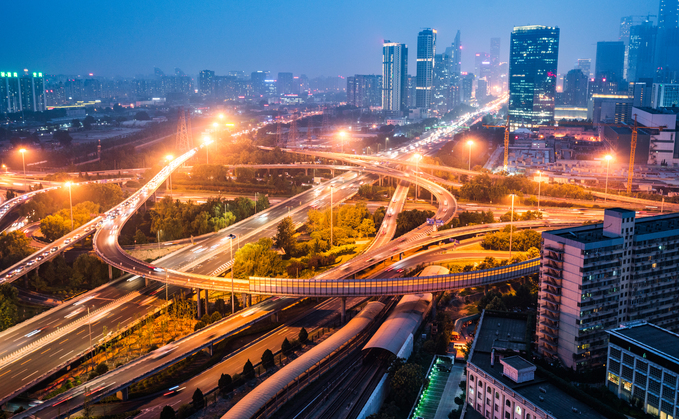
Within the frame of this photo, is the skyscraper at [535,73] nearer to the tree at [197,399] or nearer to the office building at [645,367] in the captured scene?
the office building at [645,367]

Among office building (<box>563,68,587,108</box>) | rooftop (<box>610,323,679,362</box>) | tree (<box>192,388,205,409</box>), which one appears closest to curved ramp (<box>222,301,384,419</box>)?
tree (<box>192,388,205,409</box>)

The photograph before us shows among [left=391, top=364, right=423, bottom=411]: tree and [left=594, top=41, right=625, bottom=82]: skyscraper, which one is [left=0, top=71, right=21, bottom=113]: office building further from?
[left=594, top=41, right=625, bottom=82]: skyscraper

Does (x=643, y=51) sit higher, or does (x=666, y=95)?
(x=643, y=51)

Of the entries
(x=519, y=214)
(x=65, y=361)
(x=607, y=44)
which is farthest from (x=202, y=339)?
(x=607, y=44)

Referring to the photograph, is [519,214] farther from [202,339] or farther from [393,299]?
[202,339]

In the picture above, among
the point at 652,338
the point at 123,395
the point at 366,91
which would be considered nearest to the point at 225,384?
the point at 123,395

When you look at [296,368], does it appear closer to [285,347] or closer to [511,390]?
[285,347]
